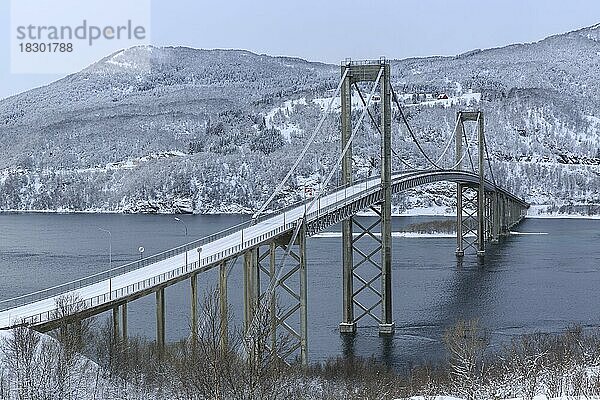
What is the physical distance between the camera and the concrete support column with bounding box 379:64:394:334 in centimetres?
3697

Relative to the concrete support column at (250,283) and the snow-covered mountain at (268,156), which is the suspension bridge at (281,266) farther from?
the snow-covered mountain at (268,156)

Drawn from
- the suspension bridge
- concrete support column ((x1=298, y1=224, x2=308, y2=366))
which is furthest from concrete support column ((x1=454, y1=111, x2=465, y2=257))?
concrete support column ((x1=298, y1=224, x2=308, y2=366))

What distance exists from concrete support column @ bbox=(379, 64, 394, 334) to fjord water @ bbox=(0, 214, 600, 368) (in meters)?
0.92

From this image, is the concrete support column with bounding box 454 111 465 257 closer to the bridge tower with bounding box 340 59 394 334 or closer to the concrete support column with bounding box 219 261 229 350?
the bridge tower with bounding box 340 59 394 334

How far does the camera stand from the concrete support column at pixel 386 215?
36969 mm

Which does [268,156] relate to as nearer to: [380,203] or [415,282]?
[415,282]

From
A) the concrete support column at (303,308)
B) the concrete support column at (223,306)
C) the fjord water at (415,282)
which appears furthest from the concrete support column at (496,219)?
the concrete support column at (223,306)

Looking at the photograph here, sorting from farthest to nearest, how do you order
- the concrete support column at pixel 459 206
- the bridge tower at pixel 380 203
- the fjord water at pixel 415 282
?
the concrete support column at pixel 459 206 → the bridge tower at pixel 380 203 → the fjord water at pixel 415 282

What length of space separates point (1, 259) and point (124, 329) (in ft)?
130

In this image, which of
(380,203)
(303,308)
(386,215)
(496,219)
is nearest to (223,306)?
(303,308)

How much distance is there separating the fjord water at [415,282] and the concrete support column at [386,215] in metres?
0.92

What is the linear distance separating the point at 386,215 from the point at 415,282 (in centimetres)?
1438

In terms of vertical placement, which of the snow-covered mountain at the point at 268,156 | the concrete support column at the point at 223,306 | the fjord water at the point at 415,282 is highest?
the snow-covered mountain at the point at 268,156

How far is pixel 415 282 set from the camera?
169 ft
